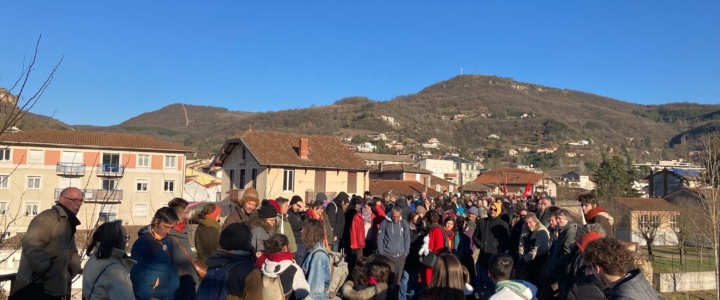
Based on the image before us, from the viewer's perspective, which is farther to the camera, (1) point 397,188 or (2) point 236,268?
(1) point 397,188

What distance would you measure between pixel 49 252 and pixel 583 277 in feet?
14.8

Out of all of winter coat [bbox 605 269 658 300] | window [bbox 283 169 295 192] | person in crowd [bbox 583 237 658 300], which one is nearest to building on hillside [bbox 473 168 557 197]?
window [bbox 283 169 295 192]

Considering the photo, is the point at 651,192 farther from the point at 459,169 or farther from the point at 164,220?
the point at 164,220

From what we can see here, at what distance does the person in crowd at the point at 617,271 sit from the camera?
3.31 meters

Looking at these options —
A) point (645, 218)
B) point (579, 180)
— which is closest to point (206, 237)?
point (645, 218)

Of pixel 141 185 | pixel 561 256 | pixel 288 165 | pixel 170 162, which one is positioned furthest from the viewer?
pixel 170 162

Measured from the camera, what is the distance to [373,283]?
17.2 feet

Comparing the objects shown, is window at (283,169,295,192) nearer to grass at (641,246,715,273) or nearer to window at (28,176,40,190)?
grass at (641,246,715,273)

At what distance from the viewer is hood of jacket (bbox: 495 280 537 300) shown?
13.5 ft

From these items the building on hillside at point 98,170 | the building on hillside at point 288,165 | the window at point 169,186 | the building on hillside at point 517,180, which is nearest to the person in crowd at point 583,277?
the building on hillside at point 288,165

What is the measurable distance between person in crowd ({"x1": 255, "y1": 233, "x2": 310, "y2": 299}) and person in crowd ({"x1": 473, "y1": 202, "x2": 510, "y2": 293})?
447 centimetres

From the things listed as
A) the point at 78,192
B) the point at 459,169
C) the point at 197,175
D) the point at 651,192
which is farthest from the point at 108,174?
the point at 459,169

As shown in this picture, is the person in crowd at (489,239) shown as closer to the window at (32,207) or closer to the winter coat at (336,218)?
the winter coat at (336,218)

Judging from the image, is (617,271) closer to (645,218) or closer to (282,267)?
(282,267)
